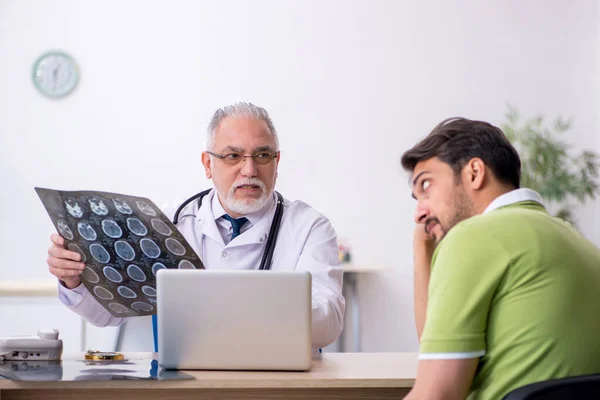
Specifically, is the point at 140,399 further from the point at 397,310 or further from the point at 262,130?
the point at 397,310

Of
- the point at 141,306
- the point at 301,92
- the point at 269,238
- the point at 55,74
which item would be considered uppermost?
the point at 55,74

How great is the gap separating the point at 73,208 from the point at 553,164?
3.58 metres

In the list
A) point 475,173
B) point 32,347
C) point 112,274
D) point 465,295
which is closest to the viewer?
point 465,295

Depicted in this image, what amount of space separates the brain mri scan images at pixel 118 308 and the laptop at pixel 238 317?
1.18ft

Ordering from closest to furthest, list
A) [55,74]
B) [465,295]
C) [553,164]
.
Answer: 1. [465,295]
2. [553,164]
3. [55,74]

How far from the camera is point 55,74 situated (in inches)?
192

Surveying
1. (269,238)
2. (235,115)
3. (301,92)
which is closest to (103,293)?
(269,238)

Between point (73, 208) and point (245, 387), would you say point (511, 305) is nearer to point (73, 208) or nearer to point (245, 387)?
point (245, 387)

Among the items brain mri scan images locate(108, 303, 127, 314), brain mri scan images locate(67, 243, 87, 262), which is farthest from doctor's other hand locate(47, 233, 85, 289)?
brain mri scan images locate(108, 303, 127, 314)

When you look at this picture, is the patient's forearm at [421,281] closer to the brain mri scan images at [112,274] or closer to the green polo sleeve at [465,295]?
the green polo sleeve at [465,295]

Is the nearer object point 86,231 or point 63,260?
point 86,231

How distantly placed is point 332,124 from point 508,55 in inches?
49.1

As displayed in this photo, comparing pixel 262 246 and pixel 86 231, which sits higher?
pixel 86 231

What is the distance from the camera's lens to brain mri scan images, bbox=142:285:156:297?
1827 millimetres
